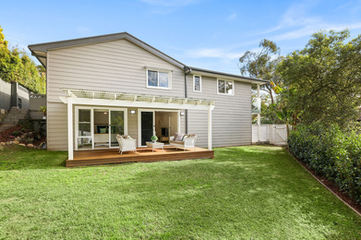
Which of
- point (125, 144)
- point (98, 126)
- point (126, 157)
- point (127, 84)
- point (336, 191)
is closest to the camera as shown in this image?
point (336, 191)

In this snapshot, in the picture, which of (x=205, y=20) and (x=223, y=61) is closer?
(x=205, y=20)

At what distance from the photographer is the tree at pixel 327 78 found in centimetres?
751

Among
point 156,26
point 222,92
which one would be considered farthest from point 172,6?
point 222,92

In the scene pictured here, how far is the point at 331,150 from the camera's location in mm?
5199

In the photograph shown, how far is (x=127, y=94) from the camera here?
680 cm

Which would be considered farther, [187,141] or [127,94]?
[187,141]

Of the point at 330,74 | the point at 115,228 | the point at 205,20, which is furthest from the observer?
the point at 205,20

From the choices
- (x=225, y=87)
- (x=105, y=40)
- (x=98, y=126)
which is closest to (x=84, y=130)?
(x=98, y=126)

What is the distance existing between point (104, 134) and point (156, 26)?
989 cm

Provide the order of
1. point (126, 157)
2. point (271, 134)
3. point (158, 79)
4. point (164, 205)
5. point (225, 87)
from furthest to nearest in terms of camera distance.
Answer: point (271, 134), point (225, 87), point (158, 79), point (126, 157), point (164, 205)

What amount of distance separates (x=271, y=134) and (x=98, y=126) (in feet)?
43.9

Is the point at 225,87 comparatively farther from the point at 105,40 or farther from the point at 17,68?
the point at 17,68

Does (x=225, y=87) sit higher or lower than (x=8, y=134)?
higher

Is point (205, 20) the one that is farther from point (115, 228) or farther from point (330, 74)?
point (115, 228)
